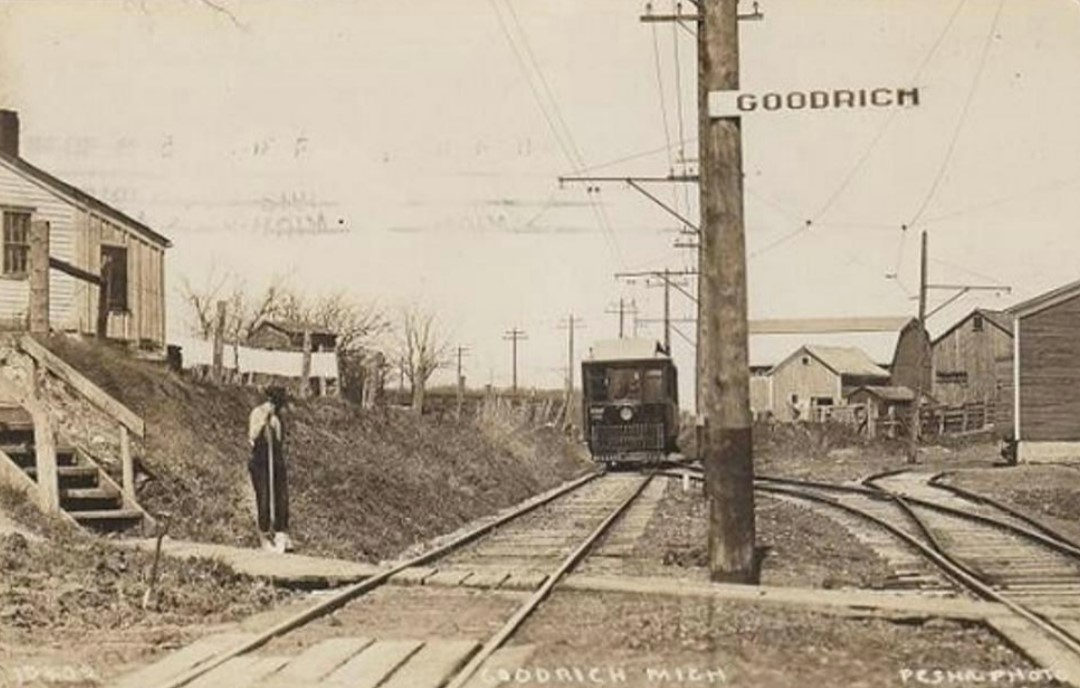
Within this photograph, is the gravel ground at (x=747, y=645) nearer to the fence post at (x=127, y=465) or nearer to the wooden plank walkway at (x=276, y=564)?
the wooden plank walkway at (x=276, y=564)

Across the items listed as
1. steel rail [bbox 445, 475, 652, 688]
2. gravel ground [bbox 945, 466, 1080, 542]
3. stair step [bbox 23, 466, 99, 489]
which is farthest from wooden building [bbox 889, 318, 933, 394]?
stair step [bbox 23, 466, 99, 489]

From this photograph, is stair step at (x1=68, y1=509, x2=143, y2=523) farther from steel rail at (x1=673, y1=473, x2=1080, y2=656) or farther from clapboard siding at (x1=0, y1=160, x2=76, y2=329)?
steel rail at (x1=673, y1=473, x2=1080, y2=656)

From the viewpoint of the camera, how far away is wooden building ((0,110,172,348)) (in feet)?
49.2

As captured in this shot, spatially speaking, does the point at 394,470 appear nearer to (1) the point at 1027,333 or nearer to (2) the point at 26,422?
(2) the point at 26,422

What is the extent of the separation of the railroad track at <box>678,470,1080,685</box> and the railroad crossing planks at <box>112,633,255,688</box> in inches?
148

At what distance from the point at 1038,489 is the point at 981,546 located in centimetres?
687

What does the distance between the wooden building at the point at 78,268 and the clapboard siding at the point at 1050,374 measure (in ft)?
48.5

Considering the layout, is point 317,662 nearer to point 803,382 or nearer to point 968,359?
point 968,359

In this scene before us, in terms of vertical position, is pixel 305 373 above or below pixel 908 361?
below

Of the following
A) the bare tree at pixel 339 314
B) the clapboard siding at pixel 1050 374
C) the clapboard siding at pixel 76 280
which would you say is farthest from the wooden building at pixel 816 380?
the clapboard siding at pixel 76 280

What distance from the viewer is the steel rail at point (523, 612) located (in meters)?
6.31

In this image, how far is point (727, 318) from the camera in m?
9.23

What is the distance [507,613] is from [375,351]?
1476 cm

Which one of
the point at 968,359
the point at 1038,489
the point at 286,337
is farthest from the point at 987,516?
the point at 968,359
